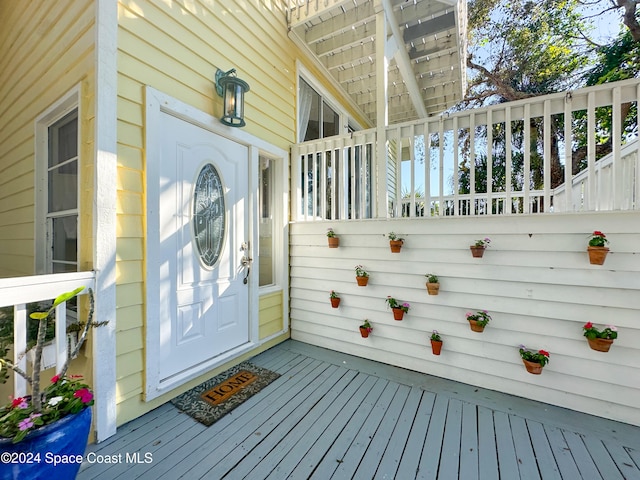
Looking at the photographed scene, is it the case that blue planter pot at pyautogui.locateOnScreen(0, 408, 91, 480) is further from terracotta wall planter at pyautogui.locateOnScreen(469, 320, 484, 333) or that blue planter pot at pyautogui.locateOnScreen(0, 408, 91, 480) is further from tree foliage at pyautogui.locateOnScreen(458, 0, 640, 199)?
tree foliage at pyautogui.locateOnScreen(458, 0, 640, 199)

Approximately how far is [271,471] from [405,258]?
5.90 feet

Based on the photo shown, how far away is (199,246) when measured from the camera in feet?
7.42

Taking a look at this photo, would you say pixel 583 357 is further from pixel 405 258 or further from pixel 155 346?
pixel 155 346

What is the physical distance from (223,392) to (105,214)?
150 cm

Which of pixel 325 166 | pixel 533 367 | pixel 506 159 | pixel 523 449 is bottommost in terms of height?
pixel 523 449

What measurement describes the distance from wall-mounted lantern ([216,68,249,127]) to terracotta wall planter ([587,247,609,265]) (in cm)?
274

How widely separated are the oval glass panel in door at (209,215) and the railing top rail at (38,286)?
2.61 ft

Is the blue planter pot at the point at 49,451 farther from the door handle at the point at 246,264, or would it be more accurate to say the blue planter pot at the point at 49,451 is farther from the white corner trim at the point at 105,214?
the door handle at the point at 246,264

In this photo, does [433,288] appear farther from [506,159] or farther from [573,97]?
[573,97]

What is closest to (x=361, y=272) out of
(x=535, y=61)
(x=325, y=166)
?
(x=325, y=166)

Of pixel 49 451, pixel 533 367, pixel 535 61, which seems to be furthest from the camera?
pixel 535 61

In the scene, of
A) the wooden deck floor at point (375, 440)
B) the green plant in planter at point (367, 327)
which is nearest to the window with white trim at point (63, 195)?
the wooden deck floor at point (375, 440)

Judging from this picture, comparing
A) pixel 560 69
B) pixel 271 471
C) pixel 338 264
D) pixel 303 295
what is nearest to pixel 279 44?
pixel 338 264

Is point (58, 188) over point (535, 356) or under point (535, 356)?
over
